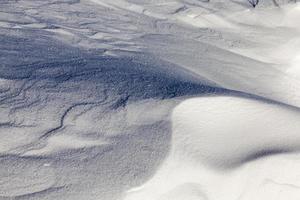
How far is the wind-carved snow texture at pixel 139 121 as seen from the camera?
1.45 meters

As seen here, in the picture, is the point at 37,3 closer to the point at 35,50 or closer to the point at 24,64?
the point at 35,50

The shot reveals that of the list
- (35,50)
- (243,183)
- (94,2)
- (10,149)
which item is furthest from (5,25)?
(243,183)

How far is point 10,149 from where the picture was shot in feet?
5.06

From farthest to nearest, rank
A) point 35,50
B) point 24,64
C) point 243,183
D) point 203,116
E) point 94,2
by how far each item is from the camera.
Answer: point 94,2 → point 35,50 → point 24,64 → point 203,116 → point 243,183

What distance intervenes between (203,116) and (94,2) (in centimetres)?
247

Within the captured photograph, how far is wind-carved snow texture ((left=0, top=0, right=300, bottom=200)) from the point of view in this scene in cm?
145

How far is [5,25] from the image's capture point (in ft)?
9.82

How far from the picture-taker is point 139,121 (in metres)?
1.72

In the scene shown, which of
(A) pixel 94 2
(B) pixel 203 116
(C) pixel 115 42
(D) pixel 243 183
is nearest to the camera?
(D) pixel 243 183

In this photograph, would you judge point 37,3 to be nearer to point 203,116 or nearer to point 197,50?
point 197,50

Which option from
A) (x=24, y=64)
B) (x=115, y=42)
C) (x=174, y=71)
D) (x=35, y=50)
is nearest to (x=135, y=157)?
(x=174, y=71)

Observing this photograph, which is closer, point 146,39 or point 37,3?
point 146,39

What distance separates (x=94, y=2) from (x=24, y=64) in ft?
5.88

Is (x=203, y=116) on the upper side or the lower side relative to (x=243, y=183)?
upper
